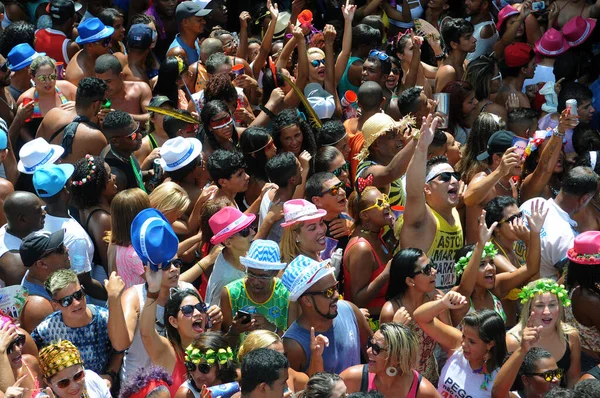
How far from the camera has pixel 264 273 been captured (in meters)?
6.06

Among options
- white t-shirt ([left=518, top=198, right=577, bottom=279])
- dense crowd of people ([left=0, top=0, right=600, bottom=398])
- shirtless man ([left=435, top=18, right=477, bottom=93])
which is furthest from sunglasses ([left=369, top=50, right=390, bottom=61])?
white t-shirt ([left=518, top=198, right=577, bottom=279])

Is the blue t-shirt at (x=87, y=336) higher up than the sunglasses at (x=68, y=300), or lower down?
lower down

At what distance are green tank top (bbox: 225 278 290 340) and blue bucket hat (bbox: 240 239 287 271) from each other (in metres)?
0.15

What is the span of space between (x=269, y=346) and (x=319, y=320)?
59 cm

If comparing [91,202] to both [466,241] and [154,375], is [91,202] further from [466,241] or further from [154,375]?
[466,241]

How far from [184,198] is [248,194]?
0.90m

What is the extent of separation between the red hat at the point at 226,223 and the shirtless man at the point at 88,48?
305 centimetres

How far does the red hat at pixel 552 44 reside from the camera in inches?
402

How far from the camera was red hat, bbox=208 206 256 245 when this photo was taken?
6.36 metres

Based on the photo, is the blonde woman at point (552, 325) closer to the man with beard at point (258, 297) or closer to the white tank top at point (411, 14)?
the man with beard at point (258, 297)

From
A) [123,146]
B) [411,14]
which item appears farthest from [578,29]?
[123,146]

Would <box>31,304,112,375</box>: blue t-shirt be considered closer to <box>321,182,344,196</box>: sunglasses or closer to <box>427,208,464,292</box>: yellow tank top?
<box>321,182,344,196</box>: sunglasses

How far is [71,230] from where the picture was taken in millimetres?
6434

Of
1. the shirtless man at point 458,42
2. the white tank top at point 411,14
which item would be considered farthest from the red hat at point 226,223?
the white tank top at point 411,14
